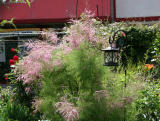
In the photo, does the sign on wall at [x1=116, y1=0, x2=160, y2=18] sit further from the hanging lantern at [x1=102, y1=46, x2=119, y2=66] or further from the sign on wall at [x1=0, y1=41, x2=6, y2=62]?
the hanging lantern at [x1=102, y1=46, x2=119, y2=66]

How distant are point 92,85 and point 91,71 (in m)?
0.20

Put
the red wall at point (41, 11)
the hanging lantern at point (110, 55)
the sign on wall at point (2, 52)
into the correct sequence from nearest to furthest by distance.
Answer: the hanging lantern at point (110, 55) → the sign on wall at point (2, 52) → the red wall at point (41, 11)

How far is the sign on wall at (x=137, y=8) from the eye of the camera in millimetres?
15117

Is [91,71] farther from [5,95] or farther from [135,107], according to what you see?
[5,95]

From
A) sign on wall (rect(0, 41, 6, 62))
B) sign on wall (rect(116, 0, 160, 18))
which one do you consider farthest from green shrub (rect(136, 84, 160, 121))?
sign on wall (rect(116, 0, 160, 18))

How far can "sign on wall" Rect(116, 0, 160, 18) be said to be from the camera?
1512cm

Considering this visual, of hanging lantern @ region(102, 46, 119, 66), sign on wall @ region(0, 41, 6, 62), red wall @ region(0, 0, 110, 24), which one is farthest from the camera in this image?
red wall @ region(0, 0, 110, 24)

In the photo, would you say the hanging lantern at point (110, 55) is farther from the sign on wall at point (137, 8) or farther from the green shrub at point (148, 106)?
the sign on wall at point (137, 8)

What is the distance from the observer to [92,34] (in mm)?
4555

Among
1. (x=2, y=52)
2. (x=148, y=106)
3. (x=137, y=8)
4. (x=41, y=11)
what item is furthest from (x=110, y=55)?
(x=137, y=8)

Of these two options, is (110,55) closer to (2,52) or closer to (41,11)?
(2,52)

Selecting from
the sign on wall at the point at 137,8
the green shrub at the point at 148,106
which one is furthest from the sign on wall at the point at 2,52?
the green shrub at the point at 148,106

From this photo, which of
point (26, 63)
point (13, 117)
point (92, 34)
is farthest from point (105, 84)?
point (13, 117)

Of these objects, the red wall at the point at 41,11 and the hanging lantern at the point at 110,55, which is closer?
the hanging lantern at the point at 110,55
